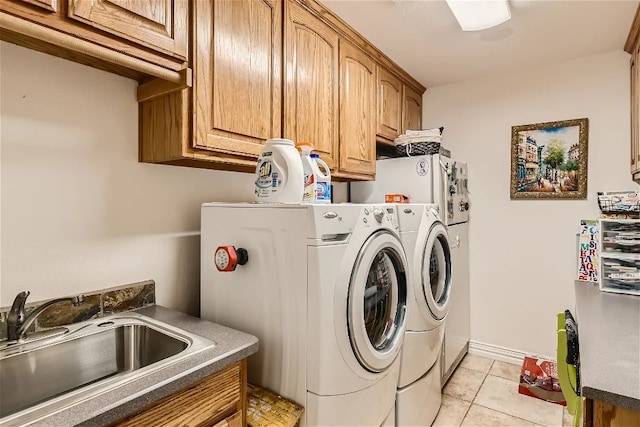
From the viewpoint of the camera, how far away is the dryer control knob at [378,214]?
57.2 inches

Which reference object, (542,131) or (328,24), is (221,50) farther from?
(542,131)

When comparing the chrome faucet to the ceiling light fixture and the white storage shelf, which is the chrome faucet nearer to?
the ceiling light fixture

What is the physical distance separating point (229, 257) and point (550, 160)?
2.54 m

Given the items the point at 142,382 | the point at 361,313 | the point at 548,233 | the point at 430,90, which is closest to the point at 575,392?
the point at 361,313

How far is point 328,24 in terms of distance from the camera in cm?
195

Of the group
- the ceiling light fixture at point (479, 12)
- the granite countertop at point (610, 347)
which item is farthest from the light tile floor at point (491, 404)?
the ceiling light fixture at point (479, 12)

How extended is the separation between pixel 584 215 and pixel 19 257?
3.24 meters

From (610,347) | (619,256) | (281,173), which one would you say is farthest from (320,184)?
(619,256)

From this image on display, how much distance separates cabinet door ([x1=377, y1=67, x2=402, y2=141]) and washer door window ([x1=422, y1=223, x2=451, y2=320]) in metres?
0.86

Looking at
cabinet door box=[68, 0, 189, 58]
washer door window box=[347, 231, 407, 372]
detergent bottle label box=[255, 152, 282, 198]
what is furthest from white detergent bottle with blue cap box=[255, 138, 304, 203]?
cabinet door box=[68, 0, 189, 58]

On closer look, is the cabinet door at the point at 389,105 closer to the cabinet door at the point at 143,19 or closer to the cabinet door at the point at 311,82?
the cabinet door at the point at 311,82

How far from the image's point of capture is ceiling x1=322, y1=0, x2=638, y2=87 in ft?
6.08

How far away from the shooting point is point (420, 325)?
5.99 feet

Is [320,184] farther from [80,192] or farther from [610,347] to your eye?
[610,347]
